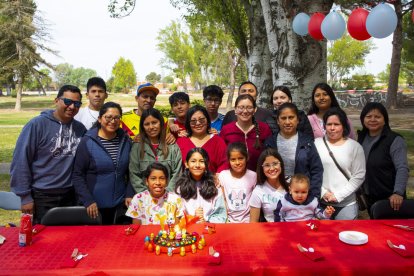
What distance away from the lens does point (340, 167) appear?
3324 mm

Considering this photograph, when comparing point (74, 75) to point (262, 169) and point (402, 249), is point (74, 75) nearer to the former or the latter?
point (262, 169)

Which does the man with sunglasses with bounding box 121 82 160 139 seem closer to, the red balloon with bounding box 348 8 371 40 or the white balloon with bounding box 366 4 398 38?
the white balloon with bounding box 366 4 398 38

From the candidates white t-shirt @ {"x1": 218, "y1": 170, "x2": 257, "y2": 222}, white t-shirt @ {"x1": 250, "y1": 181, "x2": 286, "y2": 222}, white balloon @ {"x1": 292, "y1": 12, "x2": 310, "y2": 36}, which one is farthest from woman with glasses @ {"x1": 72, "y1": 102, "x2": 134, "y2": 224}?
white balloon @ {"x1": 292, "y1": 12, "x2": 310, "y2": 36}

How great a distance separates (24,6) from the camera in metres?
32.5

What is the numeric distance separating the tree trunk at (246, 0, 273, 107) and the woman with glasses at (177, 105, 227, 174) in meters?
5.79

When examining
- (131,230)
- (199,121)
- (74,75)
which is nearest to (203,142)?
(199,121)

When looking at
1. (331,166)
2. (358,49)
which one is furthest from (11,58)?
(358,49)

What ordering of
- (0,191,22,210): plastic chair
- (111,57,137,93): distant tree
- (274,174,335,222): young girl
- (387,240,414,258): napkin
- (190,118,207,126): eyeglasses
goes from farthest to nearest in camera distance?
1. (111,57,137,93): distant tree
2. (190,118,207,126): eyeglasses
3. (0,191,22,210): plastic chair
4. (274,174,335,222): young girl
5. (387,240,414,258): napkin

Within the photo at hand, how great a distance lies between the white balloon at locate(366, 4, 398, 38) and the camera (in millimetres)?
4969

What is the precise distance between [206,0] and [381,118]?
10.4 m

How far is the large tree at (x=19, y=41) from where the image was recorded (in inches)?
1235

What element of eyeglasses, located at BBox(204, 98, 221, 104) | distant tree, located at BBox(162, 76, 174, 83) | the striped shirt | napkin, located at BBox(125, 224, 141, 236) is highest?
distant tree, located at BBox(162, 76, 174, 83)

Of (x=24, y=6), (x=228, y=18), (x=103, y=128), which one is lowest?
(x=103, y=128)

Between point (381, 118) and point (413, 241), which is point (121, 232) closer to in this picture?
point (413, 241)
